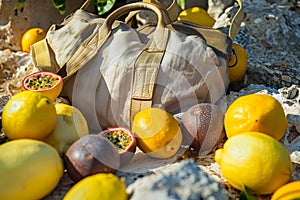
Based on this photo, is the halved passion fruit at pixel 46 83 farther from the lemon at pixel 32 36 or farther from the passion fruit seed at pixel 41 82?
the lemon at pixel 32 36

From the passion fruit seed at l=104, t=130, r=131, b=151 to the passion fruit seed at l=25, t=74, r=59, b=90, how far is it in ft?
1.03

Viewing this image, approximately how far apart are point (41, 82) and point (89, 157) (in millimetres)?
542

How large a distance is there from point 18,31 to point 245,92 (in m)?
1.40

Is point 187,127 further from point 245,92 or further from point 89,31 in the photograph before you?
point 89,31

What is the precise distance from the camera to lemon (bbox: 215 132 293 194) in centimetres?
123

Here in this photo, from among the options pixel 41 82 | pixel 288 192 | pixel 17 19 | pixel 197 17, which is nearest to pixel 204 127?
pixel 288 192

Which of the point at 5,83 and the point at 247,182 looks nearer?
the point at 247,182

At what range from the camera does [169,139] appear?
146 centimetres

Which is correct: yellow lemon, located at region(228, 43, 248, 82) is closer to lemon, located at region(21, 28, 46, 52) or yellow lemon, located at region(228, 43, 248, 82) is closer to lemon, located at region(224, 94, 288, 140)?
lemon, located at region(224, 94, 288, 140)

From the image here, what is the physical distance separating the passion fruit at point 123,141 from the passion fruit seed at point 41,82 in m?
0.31

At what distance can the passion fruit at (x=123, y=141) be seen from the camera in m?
1.44

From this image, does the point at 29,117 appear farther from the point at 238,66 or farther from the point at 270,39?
the point at 270,39

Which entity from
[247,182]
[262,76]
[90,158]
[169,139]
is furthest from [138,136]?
[262,76]

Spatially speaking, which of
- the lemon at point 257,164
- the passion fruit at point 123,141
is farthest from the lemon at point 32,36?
the lemon at point 257,164
